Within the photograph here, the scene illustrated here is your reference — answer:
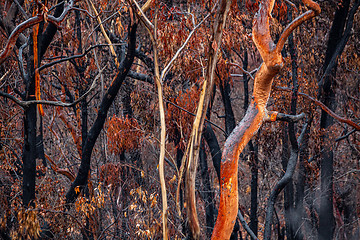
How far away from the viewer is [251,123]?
184 inches

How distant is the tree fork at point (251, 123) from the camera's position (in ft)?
14.4

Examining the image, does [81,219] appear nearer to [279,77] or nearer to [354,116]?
[279,77]

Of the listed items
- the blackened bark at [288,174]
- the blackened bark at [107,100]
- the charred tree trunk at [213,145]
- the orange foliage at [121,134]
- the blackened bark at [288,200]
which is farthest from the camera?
the charred tree trunk at [213,145]

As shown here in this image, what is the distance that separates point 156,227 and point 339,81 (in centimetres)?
492

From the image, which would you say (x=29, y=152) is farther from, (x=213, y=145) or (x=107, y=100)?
(x=213, y=145)

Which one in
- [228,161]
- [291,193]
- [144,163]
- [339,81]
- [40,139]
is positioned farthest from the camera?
[144,163]

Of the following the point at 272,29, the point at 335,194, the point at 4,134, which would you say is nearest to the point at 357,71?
the point at 272,29

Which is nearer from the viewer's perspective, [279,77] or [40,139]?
[40,139]

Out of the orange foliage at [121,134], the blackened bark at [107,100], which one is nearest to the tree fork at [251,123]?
the blackened bark at [107,100]

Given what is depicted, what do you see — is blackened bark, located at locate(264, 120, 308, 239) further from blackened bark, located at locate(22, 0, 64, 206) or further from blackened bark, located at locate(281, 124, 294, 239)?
blackened bark, located at locate(22, 0, 64, 206)

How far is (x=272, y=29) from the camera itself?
7.38m

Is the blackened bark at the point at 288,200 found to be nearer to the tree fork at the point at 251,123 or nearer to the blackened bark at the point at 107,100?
the tree fork at the point at 251,123

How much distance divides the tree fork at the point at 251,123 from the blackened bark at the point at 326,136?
9.67 feet

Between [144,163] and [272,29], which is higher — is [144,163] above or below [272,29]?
below
